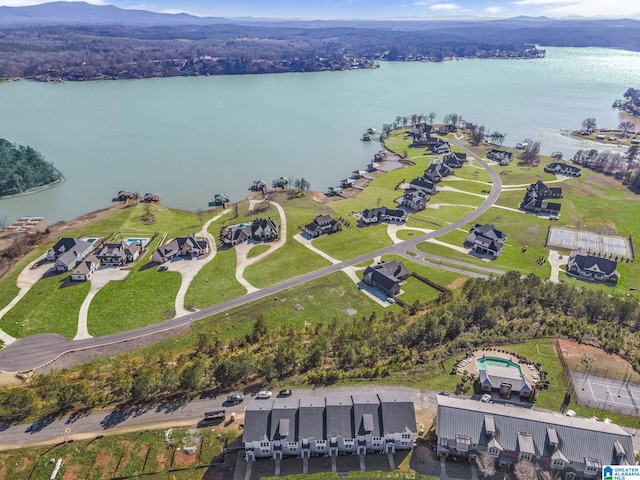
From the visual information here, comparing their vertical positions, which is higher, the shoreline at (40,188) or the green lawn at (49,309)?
the green lawn at (49,309)

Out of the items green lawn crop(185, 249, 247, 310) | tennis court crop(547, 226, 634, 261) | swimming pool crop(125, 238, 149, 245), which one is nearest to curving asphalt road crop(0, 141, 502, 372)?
green lawn crop(185, 249, 247, 310)

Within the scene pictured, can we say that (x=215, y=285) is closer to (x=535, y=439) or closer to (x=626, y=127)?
(x=535, y=439)

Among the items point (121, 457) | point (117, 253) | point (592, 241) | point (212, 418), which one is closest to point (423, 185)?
point (592, 241)

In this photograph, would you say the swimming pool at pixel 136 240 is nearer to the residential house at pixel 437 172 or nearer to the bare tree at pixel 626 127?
the residential house at pixel 437 172

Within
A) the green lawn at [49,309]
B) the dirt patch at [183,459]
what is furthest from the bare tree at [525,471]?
the green lawn at [49,309]

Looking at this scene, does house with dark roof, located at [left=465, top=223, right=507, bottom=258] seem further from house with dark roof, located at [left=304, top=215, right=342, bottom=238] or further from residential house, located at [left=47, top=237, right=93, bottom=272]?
residential house, located at [left=47, top=237, right=93, bottom=272]
